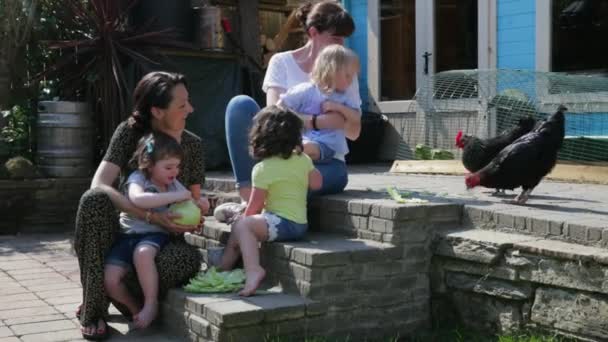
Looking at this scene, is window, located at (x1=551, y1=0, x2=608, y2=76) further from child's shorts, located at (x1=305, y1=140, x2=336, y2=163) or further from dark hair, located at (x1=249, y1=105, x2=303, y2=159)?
dark hair, located at (x1=249, y1=105, x2=303, y2=159)

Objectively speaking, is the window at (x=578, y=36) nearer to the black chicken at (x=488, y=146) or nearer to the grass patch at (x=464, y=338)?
the black chicken at (x=488, y=146)

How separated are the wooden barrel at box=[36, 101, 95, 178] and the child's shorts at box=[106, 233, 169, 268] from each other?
3.86 meters

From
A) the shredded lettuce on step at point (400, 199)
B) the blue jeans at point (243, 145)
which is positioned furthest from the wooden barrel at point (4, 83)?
the shredded lettuce on step at point (400, 199)

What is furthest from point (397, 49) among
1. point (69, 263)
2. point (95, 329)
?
point (95, 329)

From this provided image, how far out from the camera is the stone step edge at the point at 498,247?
292 centimetres

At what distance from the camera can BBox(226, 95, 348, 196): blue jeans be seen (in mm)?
3832

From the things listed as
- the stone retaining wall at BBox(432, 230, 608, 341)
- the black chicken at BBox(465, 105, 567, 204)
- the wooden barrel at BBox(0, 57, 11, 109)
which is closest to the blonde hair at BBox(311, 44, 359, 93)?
the black chicken at BBox(465, 105, 567, 204)

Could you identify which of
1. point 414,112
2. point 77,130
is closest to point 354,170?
point 414,112

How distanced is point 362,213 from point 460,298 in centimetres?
59

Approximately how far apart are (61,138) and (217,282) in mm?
4208

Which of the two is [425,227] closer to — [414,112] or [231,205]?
[231,205]

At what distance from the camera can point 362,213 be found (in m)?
3.59

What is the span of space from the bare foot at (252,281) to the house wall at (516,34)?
4200mm

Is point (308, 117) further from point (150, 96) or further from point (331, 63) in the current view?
point (150, 96)
